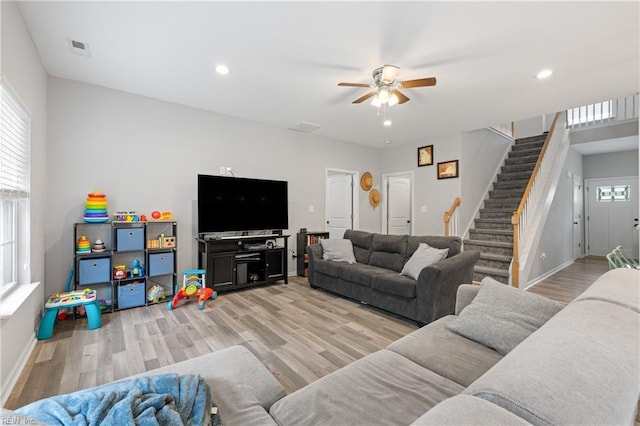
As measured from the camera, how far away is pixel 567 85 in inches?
136

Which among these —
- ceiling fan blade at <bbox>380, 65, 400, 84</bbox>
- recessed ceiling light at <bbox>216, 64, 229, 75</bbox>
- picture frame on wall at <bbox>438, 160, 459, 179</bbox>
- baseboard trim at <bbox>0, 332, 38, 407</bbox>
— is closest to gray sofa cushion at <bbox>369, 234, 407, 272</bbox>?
ceiling fan blade at <bbox>380, 65, 400, 84</bbox>

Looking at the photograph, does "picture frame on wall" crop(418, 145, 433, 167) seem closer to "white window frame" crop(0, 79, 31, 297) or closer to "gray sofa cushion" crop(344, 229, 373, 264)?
"gray sofa cushion" crop(344, 229, 373, 264)

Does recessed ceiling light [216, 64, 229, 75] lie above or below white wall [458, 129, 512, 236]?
above

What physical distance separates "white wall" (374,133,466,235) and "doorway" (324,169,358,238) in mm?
1218

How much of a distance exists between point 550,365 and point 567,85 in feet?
13.5

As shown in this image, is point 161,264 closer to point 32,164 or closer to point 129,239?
point 129,239

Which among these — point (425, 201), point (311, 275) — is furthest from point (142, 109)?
point (425, 201)

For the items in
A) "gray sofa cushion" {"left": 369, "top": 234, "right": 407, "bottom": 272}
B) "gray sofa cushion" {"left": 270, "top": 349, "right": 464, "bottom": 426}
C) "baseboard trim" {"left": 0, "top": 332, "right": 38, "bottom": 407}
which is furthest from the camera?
"gray sofa cushion" {"left": 369, "top": 234, "right": 407, "bottom": 272}

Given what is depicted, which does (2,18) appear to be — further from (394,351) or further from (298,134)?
(298,134)

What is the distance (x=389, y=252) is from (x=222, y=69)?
3.13m

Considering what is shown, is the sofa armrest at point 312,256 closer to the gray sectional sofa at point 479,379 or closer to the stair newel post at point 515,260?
the gray sectional sofa at point 479,379

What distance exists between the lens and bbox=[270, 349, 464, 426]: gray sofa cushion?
1.08 metres

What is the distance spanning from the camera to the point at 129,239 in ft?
11.5

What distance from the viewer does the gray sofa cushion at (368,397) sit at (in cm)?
108
